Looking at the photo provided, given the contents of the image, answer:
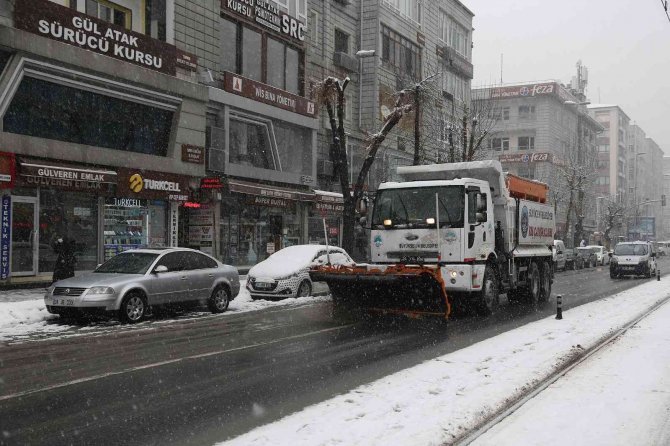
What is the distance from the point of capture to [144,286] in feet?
44.2

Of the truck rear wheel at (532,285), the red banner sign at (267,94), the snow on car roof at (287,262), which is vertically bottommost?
the truck rear wheel at (532,285)

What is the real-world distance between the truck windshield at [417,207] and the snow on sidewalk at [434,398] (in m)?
3.11

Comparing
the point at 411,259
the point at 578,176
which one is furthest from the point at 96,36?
the point at 578,176

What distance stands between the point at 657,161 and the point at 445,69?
134 m

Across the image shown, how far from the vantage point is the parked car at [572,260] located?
1685 inches

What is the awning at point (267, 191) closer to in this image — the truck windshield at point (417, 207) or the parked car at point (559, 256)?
the truck windshield at point (417, 207)

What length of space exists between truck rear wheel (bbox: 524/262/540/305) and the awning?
12.1 metres

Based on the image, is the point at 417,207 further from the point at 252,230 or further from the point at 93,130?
the point at 252,230

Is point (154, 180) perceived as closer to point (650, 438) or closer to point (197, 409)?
point (197, 409)

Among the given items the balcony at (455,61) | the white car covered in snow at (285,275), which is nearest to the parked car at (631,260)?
the balcony at (455,61)

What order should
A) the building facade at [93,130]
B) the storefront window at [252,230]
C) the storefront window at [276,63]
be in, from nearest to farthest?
the building facade at [93,130]
the storefront window at [252,230]
the storefront window at [276,63]

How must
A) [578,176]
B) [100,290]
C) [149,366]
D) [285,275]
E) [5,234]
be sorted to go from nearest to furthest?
1. [149,366]
2. [100,290]
3. [285,275]
4. [5,234]
5. [578,176]

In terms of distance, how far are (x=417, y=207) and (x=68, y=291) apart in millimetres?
7184

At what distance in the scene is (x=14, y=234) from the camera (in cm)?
1845
